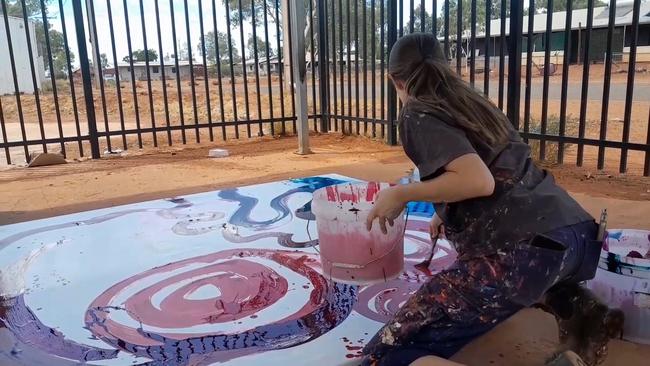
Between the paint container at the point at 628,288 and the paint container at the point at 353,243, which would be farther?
the paint container at the point at 353,243

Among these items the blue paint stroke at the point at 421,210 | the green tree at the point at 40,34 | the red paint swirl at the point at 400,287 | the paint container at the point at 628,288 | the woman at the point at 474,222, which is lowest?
the red paint swirl at the point at 400,287

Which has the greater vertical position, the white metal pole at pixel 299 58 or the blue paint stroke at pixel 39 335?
the white metal pole at pixel 299 58

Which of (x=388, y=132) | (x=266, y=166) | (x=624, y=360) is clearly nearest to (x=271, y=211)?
(x=266, y=166)

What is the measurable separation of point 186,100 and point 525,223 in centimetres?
1789

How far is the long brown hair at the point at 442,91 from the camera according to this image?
1559mm

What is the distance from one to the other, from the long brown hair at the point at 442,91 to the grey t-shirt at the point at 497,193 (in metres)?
0.03

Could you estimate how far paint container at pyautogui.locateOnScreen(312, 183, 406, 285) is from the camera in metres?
2.21

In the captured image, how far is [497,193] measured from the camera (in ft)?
5.27

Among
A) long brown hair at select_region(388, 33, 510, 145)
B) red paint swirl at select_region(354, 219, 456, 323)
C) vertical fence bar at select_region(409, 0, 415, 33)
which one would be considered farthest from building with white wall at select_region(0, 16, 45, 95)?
long brown hair at select_region(388, 33, 510, 145)

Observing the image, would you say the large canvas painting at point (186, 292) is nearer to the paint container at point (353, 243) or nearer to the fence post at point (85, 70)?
the paint container at point (353, 243)

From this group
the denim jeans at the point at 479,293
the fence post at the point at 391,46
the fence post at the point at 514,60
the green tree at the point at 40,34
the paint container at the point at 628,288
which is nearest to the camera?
the denim jeans at the point at 479,293

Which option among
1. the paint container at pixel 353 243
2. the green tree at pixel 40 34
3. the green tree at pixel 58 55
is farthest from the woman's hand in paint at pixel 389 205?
the green tree at pixel 58 55

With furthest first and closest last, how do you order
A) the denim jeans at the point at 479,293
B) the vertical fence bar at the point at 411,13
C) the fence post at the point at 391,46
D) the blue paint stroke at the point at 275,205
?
the fence post at the point at 391,46, the vertical fence bar at the point at 411,13, the blue paint stroke at the point at 275,205, the denim jeans at the point at 479,293

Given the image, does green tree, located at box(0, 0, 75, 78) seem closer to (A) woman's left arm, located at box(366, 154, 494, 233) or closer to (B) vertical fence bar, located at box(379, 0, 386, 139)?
(B) vertical fence bar, located at box(379, 0, 386, 139)
